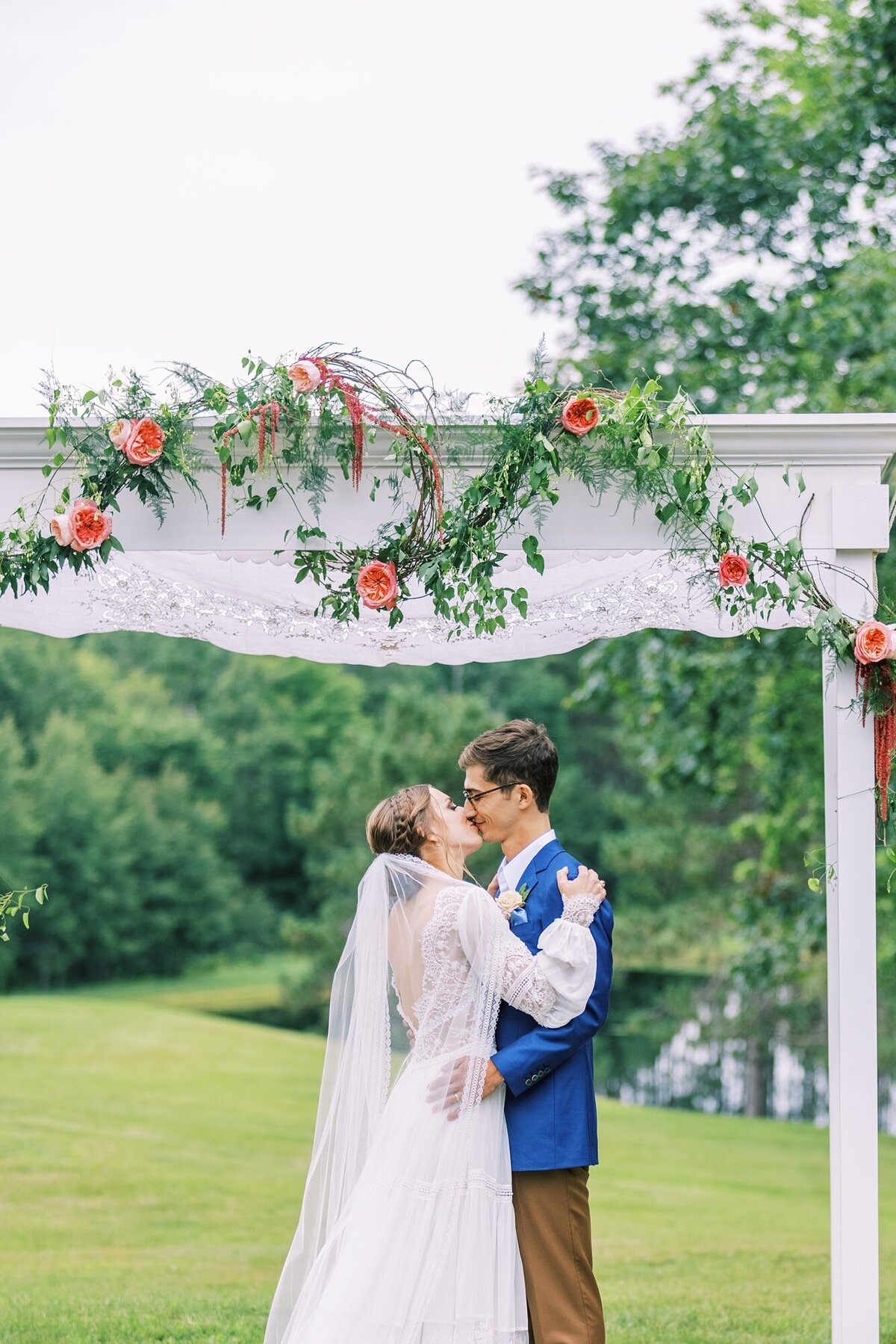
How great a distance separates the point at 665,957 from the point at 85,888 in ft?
28.0

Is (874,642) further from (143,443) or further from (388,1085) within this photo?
(143,443)

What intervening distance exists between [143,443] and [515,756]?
125 centimetres

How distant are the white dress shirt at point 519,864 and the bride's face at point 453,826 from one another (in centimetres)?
10

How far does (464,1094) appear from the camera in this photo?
322 cm

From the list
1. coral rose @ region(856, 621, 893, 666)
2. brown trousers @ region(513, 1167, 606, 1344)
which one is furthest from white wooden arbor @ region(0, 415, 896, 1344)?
brown trousers @ region(513, 1167, 606, 1344)

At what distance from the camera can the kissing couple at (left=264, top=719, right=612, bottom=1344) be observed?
123 inches

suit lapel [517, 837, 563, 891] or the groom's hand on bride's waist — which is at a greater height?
suit lapel [517, 837, 563, 891]

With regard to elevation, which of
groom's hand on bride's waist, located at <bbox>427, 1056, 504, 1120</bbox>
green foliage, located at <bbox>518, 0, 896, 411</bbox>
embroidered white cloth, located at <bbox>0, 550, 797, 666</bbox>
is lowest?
groom's hand on bride's waist, located at <bbox>427, 1056, 504, 1120</bbox>

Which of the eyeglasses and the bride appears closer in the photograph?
the bride

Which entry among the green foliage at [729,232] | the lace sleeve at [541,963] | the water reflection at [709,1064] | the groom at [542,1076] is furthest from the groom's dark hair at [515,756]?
the water reflection at [709,1064]

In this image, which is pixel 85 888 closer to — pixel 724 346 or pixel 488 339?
pixel 488 339

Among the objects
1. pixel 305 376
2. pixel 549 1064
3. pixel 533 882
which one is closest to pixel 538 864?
pixel 533 882

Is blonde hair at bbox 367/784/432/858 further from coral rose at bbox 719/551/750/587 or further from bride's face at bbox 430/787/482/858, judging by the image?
coral rose at bbox 719/551/750/587

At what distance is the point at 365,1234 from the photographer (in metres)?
3.17
